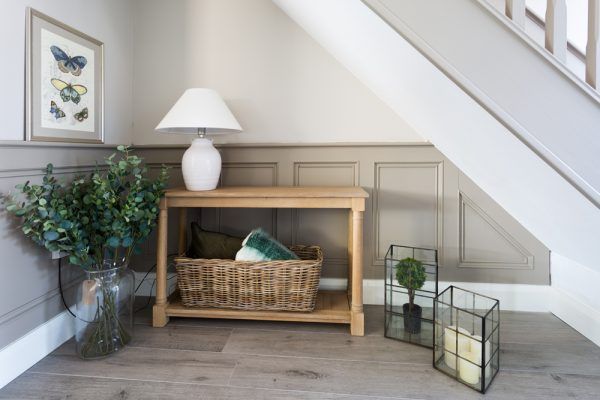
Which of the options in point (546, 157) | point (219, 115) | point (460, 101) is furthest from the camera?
point (219, 115)

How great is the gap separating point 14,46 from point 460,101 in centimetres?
152

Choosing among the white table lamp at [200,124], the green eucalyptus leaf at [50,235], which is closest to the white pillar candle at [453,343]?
the white table lamp at [200,124]

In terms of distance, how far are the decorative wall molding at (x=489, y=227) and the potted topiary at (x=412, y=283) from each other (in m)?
0.47

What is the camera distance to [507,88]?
33.4 inches

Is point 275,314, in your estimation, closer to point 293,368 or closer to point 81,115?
point 293,368

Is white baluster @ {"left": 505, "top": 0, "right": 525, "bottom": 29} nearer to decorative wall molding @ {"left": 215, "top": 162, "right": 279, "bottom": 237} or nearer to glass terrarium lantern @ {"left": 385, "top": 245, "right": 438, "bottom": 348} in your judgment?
glass terrarium lantern @ {"left": 385, "top": 245, "right": 438, "bottom": 348}

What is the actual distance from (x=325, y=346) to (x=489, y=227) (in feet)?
3.53

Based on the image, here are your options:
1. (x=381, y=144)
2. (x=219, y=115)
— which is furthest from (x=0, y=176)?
(x=381, y=144)

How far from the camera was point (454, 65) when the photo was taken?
2.85 feet

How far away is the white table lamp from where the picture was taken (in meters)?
1.50

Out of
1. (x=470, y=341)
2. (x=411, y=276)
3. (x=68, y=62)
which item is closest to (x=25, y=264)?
(x=68, y=62)

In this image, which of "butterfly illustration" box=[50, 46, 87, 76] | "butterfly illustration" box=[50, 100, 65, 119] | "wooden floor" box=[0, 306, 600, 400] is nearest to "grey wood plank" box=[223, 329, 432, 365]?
"wooden floor" box=[0, 306, 600, 400]

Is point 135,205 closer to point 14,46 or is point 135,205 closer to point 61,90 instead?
point 61,90

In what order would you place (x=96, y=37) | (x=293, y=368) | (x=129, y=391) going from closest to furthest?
(x=129, y=391) → (x=293, y=368) → (x=96, y=37)
